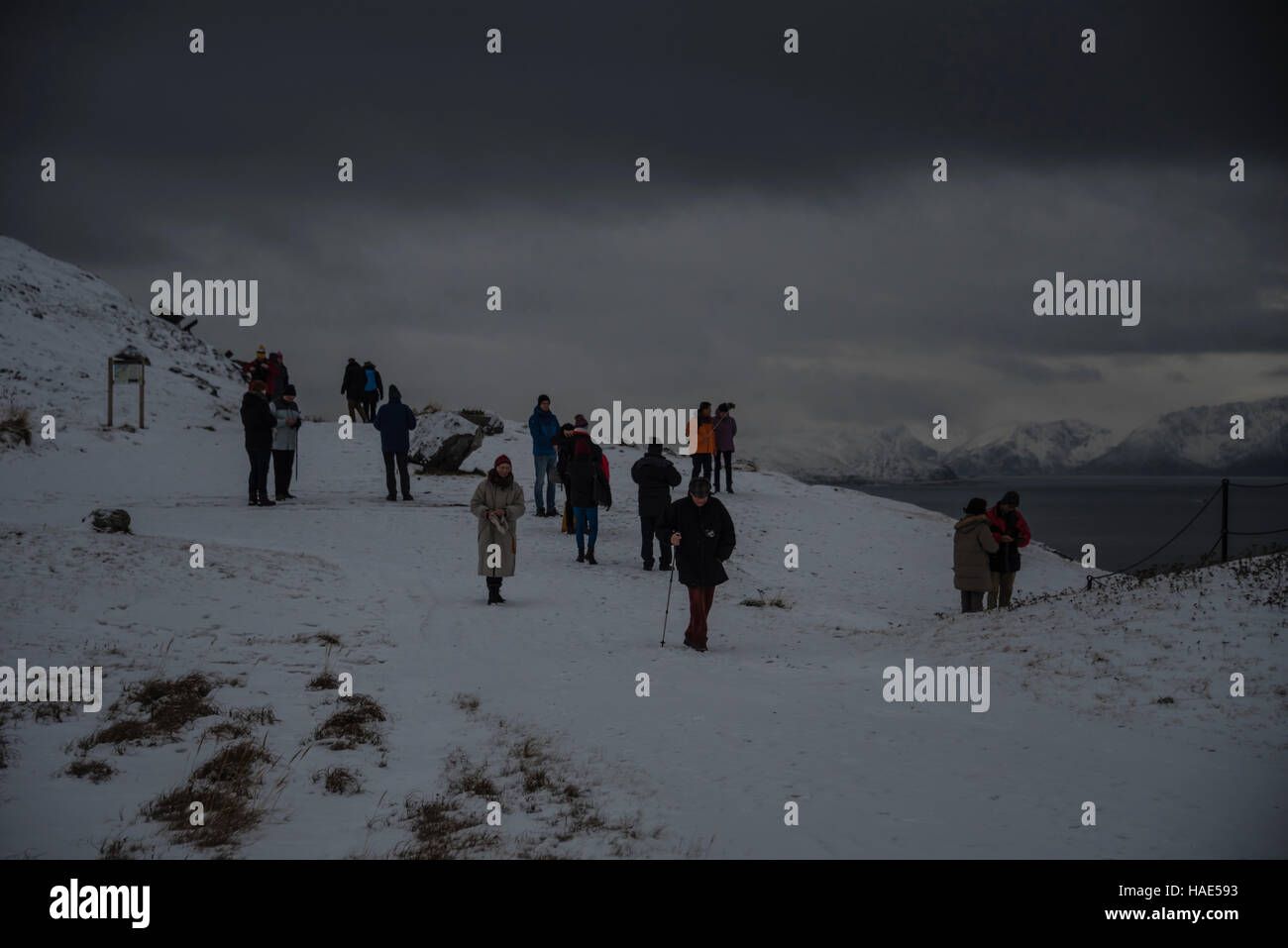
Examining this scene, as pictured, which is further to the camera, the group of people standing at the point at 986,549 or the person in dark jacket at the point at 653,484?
the person in dark jacket at the point at 653,484

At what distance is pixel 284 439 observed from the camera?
66.1 feet

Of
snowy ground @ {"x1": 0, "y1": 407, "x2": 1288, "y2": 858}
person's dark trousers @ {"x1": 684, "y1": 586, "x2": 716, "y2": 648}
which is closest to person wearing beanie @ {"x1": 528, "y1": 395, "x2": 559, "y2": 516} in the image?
snowy ground @ {"x1": 0, "y1": 407, "x2": 1288, "y2": 858}

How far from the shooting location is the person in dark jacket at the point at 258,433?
18125 millimetres

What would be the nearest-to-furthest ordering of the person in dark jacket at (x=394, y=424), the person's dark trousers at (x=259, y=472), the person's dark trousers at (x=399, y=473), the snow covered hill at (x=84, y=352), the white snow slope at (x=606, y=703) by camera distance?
the white snow slope at (x=606, y=703) → the person's dark trousers at (x=259, y=472) → the person in dark jacket at (x=394, y=424) → the person's dark trousers at (x=399, y=473) → the snow covered hill at (x=84, y=352)

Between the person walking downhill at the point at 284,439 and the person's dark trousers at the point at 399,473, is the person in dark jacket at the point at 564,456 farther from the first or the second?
the person walking downhill at the point at 284,439

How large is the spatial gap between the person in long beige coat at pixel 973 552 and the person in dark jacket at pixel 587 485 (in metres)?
6.48

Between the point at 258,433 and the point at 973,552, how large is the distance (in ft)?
46.7

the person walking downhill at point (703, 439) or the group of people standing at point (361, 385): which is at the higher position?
the group of people standing at point (361, 385)

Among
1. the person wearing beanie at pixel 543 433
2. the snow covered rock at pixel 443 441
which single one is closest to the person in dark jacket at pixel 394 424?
the person wearing beanie at pixel 543 433

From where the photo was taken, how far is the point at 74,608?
11.1 m

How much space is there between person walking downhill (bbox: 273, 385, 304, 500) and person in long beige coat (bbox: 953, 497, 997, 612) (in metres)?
13.9

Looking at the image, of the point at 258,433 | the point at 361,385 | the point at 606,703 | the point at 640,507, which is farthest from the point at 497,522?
the point at 361,385

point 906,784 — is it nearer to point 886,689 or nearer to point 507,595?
point 886,689
